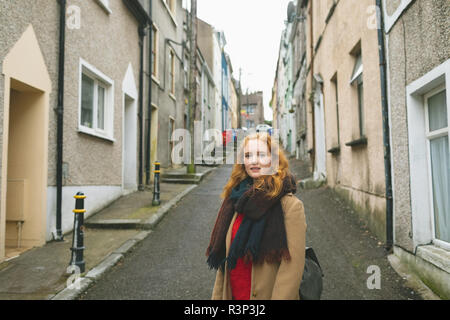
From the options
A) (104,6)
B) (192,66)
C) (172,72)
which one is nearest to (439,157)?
(104,6)

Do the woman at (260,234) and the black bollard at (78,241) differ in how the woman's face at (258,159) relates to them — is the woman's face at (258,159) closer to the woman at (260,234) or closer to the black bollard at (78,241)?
the woman at (260,234)

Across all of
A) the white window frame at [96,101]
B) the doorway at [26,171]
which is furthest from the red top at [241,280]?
the white window frame at [96,101]

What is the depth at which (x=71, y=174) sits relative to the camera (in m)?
6.41

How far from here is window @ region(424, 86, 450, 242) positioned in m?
3.80

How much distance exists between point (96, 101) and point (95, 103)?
76 mm

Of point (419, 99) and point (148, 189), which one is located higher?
point (419, 99)

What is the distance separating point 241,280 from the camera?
217 centimetres

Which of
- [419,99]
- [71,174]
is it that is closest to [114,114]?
[71,174]

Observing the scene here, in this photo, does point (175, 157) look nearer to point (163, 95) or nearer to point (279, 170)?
point (163, 95)

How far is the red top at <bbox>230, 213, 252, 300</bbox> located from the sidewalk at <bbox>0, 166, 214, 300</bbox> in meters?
2.38

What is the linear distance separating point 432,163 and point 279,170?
9.02 ft
